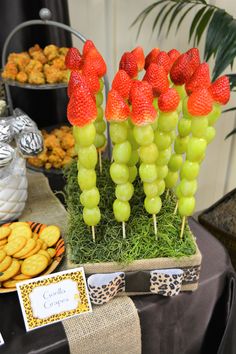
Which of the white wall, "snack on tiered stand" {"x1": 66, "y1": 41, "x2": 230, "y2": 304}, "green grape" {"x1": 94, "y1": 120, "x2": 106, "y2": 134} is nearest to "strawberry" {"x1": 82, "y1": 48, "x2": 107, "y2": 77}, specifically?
"snack on tiered stand" {"x1": 66, "y1": 41, "x2": 230, "y2": 304}

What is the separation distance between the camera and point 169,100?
590mm

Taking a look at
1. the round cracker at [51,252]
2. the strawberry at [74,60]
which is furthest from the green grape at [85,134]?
the round cracker at [51,252]

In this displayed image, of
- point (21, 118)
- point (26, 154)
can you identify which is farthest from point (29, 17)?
point (26, 154)

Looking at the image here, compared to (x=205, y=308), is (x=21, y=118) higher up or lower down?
higher up

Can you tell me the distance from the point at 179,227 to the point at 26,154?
0.41 meters

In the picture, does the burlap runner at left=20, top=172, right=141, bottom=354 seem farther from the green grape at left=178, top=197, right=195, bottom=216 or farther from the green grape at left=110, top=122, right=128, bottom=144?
the green grape at left=110, top=122, right=128, bottom=144

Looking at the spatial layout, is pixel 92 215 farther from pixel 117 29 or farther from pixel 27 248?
pixel 117 29

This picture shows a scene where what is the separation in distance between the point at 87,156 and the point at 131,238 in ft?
0.68

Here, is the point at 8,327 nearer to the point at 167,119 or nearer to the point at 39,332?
the point at 39,332

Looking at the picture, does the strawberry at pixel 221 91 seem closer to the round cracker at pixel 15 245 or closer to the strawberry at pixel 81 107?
the strawberry at pixel 81 107

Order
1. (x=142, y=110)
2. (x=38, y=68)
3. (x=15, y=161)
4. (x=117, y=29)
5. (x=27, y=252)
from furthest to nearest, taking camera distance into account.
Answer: (x=117, y=29), (x=38, y=68), (x=15, y=161), (x=27, y=252), (x=142, y=110)

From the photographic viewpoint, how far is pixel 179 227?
75 cm

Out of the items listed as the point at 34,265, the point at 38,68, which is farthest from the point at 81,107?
the point at 38,68

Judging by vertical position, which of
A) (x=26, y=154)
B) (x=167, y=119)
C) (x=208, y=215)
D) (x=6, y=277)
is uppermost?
(x=167, y=119)
